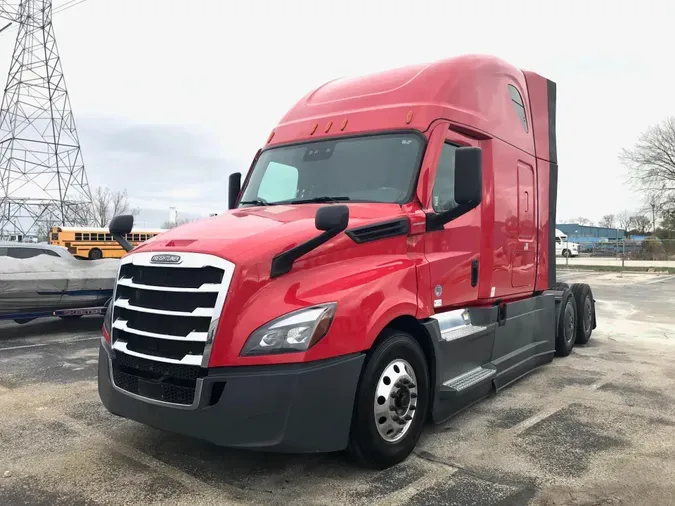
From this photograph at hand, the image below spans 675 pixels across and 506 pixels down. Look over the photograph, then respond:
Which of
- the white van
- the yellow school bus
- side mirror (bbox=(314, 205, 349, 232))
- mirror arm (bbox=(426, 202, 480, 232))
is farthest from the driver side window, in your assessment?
the white van

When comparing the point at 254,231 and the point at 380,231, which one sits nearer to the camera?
the point at 254,231

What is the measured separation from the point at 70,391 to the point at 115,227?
7.71ft

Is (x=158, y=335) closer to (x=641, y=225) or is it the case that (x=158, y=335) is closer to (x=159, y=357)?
(x=159, y=357)

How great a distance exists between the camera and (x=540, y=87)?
23.6 ft

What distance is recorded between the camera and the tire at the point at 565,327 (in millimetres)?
7875

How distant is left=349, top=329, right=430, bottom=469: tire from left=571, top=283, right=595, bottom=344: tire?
552 cm

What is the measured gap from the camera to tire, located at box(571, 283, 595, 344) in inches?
347

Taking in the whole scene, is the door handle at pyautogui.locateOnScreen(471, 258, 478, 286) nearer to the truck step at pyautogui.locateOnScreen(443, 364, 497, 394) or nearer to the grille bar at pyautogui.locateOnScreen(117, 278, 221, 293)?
the truck step at pyautogui.locateOnScreen(443, 364, 497, 394)

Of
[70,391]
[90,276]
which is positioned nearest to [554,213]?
[70,391]

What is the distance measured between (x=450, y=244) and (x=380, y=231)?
1.01 meters

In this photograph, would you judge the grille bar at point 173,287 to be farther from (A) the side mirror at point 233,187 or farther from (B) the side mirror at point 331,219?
(A) the side mirror at point 233,187

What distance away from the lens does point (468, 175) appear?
432cm

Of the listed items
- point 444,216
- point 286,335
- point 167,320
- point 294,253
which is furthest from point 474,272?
point 167,320

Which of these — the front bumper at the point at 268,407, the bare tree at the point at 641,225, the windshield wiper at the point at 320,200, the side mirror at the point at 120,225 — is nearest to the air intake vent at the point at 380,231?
the windshield wiper at the point at 320,200
